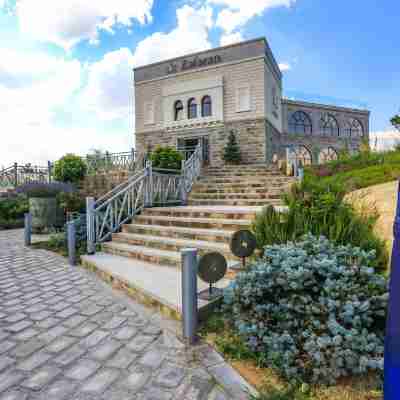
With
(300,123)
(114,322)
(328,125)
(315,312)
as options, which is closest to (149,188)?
(114,322)

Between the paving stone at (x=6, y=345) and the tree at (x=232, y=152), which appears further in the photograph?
the tree at (x=232, y=152)

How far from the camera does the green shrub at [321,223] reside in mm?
3363

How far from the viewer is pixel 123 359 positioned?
2.33 m

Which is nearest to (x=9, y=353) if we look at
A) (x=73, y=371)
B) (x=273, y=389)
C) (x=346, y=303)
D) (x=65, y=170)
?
(x=73, y=371)

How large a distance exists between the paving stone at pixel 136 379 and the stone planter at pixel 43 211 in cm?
797

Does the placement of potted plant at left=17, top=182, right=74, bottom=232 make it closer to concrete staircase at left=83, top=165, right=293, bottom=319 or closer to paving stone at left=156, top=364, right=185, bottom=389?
concrete staircase at left=83, top=165, right=293, bottom=319

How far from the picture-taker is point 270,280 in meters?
2.30

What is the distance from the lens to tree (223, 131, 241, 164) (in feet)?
51.2

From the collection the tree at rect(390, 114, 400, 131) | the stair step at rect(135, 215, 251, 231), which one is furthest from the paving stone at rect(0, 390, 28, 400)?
the tree at rect(390, 114, 400, 131)

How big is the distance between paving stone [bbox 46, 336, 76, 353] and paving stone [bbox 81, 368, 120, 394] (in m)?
0.59

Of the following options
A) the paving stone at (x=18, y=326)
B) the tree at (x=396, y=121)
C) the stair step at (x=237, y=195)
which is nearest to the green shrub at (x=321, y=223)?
the paving stone at (x=18, y=326)

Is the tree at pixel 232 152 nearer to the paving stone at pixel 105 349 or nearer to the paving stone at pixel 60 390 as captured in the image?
the paving stone at pixel 105 349

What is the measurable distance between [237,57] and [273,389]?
55.7ft

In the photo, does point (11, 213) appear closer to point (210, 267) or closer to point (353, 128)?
point (210, 267)
